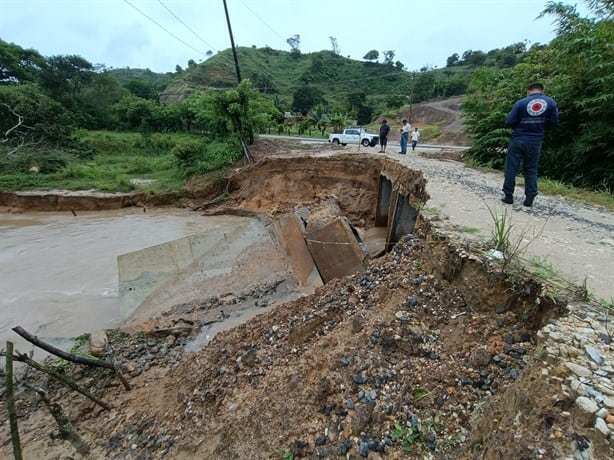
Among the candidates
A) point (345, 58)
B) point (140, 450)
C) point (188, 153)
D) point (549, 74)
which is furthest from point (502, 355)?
point (345, 58)

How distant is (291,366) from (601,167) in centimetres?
855

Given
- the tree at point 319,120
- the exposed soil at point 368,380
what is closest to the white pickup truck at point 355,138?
the tree at point 319,120

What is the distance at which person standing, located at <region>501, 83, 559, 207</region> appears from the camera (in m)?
4.45

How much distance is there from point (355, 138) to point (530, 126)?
53.6 feet

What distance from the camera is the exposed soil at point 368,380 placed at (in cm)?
203

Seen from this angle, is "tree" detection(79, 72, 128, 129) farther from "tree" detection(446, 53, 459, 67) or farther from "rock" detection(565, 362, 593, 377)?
"tree" detection(446, 53, 459, 67)

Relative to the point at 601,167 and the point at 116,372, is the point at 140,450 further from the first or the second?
the point at 601,167

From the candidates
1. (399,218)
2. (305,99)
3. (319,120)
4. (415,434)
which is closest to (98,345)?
(415,434)

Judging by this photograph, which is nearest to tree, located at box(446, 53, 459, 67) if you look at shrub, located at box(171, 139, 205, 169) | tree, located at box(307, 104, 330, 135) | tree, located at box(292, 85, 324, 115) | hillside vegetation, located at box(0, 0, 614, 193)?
hillside vegetation, located at box(0, 0, 614, 193)

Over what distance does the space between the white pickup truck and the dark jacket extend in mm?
15097

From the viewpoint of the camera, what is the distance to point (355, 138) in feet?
66.5

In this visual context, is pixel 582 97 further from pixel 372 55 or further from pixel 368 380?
pixel 372 55

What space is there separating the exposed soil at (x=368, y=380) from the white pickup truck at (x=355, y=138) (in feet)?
49.2

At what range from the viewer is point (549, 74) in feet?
30.1
